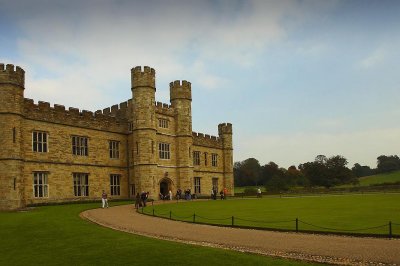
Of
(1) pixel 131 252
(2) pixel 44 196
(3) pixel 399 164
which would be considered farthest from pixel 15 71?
(3) pixel 399 164

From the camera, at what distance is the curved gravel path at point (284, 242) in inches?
465

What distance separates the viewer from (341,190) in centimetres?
5366

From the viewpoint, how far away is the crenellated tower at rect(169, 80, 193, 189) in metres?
45.1

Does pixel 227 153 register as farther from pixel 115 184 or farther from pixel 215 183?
pixel 115 184

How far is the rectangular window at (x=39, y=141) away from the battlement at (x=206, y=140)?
21.1 m

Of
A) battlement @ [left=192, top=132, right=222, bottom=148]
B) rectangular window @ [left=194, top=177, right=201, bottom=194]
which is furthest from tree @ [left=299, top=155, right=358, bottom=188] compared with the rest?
rectangular window @ [left=194, top=177, right=201, bottom=194]

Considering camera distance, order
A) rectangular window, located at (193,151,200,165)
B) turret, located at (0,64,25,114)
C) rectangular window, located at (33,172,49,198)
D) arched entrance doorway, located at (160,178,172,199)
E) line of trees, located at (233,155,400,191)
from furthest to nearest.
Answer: line of trees, located at (233,155,400,191) < rectangular window, located at (193,151,200,165) < arched entrance doorway, located at (160,178,172,199) < rectangular window, located at (33,172,49,198) < turret, located at (0,64,25,114)

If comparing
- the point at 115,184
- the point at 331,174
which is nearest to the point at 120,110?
the point at 115,184

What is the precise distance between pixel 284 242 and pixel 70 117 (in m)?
26.4

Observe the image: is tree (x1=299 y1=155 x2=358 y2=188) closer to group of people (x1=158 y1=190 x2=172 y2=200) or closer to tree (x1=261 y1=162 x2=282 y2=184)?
tree (x1=261 y1=162 x2=282 y2=184)

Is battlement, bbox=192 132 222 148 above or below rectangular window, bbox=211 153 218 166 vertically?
above

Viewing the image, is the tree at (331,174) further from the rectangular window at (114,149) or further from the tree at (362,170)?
the tree at (362,170)

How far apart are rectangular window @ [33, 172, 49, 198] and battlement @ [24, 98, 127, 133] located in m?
4.54

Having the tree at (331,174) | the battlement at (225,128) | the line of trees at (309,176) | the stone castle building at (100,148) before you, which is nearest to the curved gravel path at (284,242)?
the stone castle building at (100,148)
